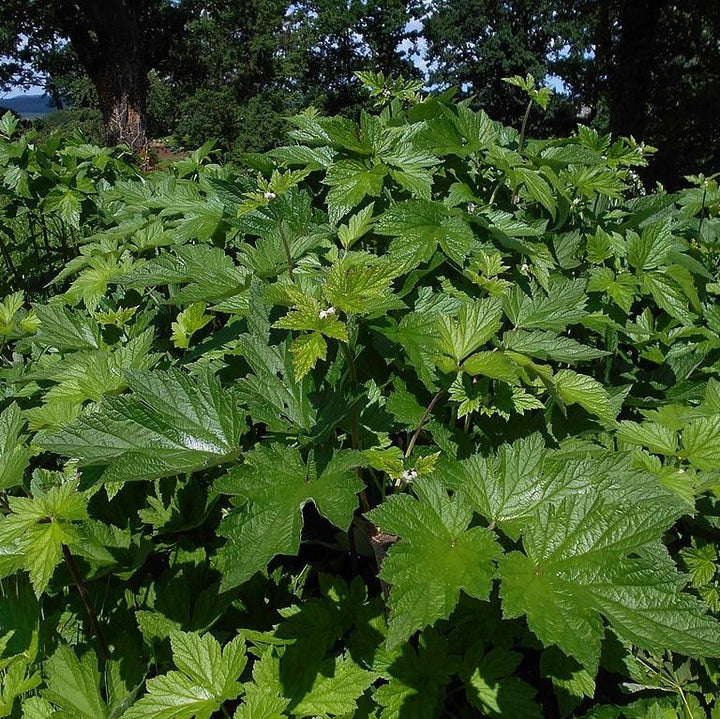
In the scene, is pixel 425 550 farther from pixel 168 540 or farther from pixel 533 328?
pixel 168 540

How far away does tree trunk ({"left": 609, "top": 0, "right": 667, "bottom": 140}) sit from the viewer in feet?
46.8

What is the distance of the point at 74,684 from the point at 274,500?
2.52 feet

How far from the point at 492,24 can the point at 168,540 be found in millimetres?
29516

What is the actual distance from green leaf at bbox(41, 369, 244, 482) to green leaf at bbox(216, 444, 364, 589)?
7 cm

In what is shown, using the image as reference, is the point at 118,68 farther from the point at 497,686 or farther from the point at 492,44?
the point at 492,44

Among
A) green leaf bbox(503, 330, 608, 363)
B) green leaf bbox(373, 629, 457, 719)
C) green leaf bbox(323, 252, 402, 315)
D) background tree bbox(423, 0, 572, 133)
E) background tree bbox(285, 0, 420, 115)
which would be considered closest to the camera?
green leaf bbox(323, 252, 402, 315)

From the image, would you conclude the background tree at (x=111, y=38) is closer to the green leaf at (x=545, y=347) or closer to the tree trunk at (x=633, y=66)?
the tree trunk at (x=633, y=66)

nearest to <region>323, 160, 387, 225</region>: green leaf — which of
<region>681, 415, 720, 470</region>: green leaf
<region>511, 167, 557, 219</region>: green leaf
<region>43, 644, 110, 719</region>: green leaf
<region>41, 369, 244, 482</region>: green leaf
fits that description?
<region>511, 167, 557, 219</region>: green leaf

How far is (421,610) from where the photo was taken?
3.61 ft

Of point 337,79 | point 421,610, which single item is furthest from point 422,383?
point 337,79

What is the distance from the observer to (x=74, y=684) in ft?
4.92

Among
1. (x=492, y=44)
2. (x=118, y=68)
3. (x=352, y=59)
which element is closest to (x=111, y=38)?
(x=118, y=68)

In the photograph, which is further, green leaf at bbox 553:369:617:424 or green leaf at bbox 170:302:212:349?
green leaf at bbox 170:302:212:349

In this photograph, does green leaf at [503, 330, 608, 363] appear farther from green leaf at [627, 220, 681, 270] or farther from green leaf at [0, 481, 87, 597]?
green leaf at [0, 481, 87, 597]
